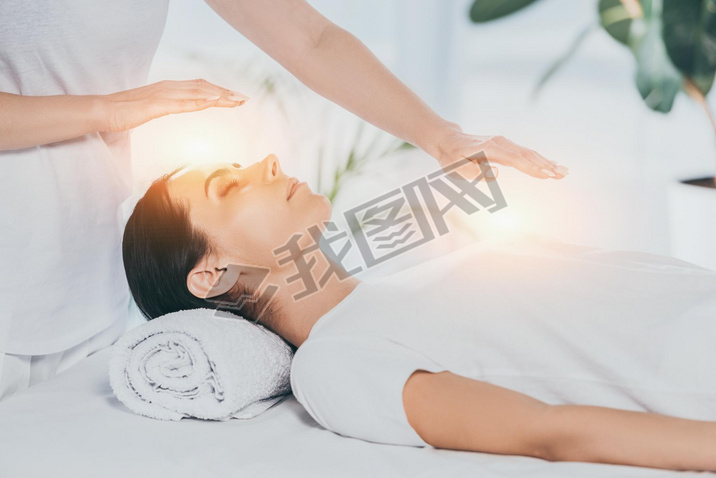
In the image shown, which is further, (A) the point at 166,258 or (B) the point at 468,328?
(A) the point at 166,258

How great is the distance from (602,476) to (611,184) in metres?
1.75

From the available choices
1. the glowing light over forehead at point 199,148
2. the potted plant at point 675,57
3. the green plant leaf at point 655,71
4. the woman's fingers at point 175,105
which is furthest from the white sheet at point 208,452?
the green plant leaf at point 655,71

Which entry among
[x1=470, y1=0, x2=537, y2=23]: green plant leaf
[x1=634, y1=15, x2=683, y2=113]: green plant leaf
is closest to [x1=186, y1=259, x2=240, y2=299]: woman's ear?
[x1=470, y1=0, x2=537, y2=23]: green plant leaf

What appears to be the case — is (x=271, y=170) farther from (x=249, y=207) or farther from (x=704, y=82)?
(x=704, y=82)

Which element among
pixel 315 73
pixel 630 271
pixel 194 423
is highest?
pixel 315 73

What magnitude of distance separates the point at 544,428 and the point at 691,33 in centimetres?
161

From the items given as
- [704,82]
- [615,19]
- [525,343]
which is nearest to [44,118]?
[525,343]

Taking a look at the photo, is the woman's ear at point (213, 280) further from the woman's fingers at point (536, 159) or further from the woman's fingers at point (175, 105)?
the woman's fingers at point (536, 159)

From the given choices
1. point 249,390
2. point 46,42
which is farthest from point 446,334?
point 46,42

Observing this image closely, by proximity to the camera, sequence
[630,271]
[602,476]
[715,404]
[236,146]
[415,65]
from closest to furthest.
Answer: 1. [602,476]
2. [715,404]
3. [630,271]
4. [236,146]
5. [415,65]

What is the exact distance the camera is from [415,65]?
2.39 metres

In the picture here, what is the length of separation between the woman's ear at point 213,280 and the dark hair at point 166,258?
0.01 metres

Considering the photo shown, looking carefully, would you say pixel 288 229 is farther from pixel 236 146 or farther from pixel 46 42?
pixel 236 146

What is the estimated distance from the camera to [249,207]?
1211 millimetres
